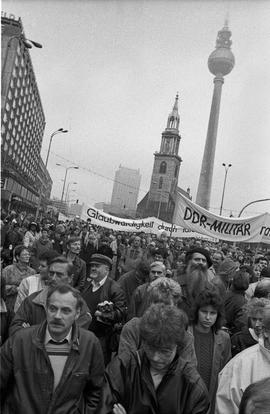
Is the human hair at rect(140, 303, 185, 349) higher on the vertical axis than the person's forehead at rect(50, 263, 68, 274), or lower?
lower

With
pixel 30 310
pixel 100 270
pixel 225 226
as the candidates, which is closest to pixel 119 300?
pixel 100 270

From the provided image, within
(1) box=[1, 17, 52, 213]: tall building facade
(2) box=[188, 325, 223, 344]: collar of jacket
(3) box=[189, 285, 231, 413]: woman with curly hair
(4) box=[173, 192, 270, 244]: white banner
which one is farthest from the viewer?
(1) box=[1, 17, 52, 213]: tall building facade

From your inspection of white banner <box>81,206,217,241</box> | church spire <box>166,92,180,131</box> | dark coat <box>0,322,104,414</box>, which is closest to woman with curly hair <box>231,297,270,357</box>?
dark coat <box>0,322,104,414</box>

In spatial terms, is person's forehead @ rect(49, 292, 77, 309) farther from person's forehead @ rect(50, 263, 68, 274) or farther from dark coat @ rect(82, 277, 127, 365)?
person's forehead @ rect(50, 263, 68, 274)

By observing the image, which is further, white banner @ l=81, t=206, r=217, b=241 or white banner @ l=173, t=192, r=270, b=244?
white banner @ l=81, t=206, r=217, b=241

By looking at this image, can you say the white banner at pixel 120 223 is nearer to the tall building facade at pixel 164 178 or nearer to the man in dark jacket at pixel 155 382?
the man in dark jacket at pixel 155 382

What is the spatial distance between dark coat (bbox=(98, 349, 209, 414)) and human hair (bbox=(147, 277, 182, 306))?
3.37ft

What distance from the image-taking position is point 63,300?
2.62m

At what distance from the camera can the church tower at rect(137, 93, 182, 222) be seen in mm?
93312

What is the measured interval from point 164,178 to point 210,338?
297 feet

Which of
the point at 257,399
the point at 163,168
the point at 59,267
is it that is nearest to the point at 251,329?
the point at 59,267

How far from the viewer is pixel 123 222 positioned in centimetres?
1700

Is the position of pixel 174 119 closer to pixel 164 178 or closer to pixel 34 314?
pixel 164 178

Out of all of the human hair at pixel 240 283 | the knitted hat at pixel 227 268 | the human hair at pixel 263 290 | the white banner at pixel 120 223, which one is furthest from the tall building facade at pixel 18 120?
the human hair at pixel 263 290
